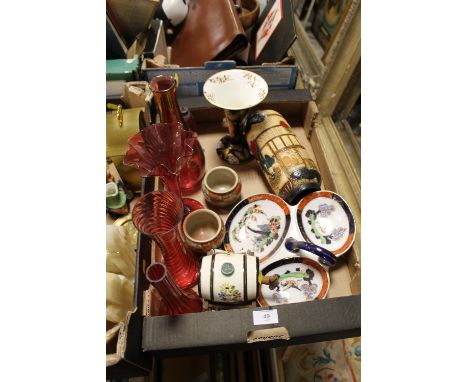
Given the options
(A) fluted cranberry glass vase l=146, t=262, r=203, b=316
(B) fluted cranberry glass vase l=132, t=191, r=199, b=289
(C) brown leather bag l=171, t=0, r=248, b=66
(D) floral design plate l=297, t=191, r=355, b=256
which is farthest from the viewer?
(C) brown leather bag l=171, t=0, r=248, b=66

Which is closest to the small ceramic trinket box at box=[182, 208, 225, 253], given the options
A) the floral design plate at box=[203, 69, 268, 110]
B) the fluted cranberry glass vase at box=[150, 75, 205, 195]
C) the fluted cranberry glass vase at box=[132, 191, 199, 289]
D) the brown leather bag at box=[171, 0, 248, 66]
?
the fluted cranberry glass vase at box=[132, 191, 199, 289]

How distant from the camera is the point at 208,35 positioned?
119 centimetres

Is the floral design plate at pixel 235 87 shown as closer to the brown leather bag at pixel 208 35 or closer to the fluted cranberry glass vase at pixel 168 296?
the brown leather bag at pixel 208 35

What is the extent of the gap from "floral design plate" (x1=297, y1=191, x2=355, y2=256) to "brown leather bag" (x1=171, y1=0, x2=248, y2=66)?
0.64 metres

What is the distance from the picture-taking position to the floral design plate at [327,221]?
81 centimetres

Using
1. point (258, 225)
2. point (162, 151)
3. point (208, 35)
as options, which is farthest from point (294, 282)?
point (208, 35)

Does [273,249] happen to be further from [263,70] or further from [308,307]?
[263,70]

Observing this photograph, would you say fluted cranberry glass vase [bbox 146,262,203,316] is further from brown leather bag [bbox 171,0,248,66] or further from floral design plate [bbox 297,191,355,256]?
brown leather bag [bbox 171,0,248,66]

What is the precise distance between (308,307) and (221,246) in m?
0.29

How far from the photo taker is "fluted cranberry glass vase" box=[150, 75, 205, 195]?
829 mm

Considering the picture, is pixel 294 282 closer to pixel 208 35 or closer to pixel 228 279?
pixel 228 279

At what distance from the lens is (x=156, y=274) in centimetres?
55

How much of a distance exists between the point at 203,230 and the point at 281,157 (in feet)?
0.94

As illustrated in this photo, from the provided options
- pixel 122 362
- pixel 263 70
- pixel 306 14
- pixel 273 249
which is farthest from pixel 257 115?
pixel 306 14
